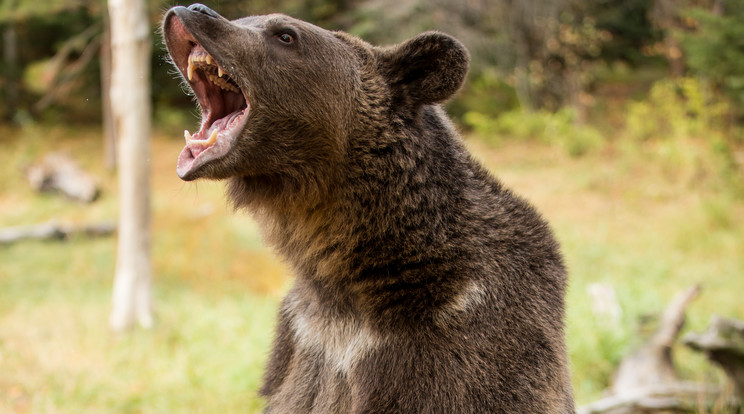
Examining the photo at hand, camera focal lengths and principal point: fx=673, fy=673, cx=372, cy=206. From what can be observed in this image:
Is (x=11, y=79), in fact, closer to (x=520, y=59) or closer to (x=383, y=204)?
(x=520, y=59)

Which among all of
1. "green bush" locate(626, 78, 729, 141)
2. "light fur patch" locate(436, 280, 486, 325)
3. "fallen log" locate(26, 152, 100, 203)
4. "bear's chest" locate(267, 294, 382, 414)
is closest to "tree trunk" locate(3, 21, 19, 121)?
"fallen log" locate(26, 152, 100, 203)

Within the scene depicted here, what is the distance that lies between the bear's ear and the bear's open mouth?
620mm

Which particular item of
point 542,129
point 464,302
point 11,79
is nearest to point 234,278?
point 464,302

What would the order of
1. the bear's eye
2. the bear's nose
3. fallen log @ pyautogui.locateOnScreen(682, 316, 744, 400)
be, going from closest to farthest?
the bear's nose, the bear's eye, fallen log @ pyautogui.locateOnScreen(682, 316, 744, 400)

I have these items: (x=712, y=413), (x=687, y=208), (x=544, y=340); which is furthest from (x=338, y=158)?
(x=687, y=208)

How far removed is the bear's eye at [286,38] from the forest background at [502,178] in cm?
80

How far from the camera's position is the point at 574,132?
53.2 ft

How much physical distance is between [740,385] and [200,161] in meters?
3.97

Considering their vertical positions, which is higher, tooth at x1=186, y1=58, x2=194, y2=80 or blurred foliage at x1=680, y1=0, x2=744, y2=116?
blurred foliage at x1=680, y1=0, x2=744, y2=116

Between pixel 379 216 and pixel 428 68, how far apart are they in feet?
2.01

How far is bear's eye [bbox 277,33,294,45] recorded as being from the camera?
257 cm

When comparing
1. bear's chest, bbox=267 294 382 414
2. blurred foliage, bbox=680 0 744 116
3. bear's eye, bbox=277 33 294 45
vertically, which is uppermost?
blurred foliage, bbox=680 0 744 116

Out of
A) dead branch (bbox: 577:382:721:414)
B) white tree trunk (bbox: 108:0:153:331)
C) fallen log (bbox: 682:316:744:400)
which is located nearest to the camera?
fallen log (bbox: 682:316:744:400)

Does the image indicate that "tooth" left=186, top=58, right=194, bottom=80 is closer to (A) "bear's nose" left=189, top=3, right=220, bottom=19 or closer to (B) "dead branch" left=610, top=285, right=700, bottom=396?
(A) "bear's nose" left=189, top=3, right=220, bottom=19
